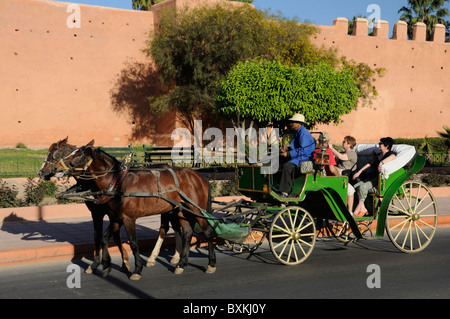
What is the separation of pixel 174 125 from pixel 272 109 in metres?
11.8

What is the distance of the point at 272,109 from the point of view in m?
18.2

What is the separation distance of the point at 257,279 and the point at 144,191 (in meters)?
1.84

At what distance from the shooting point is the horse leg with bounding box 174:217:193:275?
7.22 meters

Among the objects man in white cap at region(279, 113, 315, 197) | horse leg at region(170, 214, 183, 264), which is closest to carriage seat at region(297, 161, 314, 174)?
man in white cap at region(279, 113, 315, 197)

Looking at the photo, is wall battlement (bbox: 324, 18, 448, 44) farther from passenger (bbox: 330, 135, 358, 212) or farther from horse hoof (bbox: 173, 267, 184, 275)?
horse hoof (bbox: 173, 267, 184, 275)

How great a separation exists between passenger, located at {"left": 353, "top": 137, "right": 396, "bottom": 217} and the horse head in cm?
429

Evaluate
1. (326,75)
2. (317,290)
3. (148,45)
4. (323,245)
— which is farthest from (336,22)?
(317,290)

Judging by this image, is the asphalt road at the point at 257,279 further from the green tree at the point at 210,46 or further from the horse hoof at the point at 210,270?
A: the green tree at the point at 210,46

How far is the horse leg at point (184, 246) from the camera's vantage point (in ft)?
23.7

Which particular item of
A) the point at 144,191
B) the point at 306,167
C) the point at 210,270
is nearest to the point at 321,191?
the point at 306,167

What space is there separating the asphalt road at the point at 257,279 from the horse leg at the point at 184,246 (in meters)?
0.10

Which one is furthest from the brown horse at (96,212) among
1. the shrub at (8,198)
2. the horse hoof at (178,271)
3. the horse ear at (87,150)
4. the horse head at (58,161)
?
the shrub at (8,198)

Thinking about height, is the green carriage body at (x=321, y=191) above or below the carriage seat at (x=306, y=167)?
below
